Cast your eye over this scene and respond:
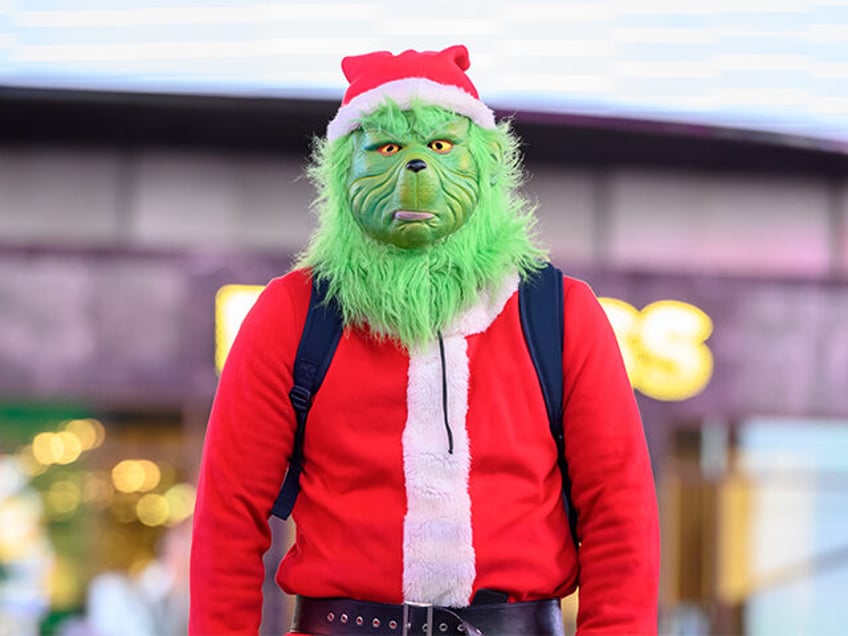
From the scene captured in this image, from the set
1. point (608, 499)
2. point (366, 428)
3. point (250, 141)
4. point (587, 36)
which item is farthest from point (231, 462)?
point (250, 141)

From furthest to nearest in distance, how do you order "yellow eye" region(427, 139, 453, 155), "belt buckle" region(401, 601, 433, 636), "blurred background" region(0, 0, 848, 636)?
"blurred background" region(0, 0, 848, 636) < "yellow eye" region(427, 139, 453, 155) < "belt buckle" region(401, 601, 433, 636)

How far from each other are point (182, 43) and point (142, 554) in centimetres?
335

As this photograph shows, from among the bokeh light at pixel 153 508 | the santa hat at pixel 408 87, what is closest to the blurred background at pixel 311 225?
the bokeh light at pixel 153 508

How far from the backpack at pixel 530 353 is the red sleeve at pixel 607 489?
2cm

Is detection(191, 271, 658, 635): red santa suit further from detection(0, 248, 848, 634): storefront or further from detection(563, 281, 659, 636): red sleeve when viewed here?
detection(0, 248, 848, 634): storefront

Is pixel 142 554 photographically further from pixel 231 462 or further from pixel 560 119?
pixel 231 462

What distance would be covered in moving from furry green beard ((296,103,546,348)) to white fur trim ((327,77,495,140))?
0.05 ft

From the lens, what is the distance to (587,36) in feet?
28.3

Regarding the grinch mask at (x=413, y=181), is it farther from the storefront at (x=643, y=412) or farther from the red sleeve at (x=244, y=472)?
the storefront at (x=643, y=412)

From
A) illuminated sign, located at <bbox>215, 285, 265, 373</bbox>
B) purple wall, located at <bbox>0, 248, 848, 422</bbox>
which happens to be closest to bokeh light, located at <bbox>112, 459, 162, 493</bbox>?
purple wall, located at <bbox>0, 248, 848, 422</bbox>

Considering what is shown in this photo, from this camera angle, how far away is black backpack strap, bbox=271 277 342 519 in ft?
7.42

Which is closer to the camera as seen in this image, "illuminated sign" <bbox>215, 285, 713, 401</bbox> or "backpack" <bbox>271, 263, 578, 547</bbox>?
"backpack" <bbox>271, 263, 578, 547</bbox>

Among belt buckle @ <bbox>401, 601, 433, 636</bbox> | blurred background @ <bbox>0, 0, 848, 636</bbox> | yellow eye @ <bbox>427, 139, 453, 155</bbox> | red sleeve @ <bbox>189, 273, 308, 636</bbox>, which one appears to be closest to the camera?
belt buckle @ <bbox>401, 601, 433, 636</bbox>

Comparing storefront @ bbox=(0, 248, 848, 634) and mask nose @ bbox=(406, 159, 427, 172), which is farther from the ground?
storefront @ bbox=(0, 248, 848, 634)
